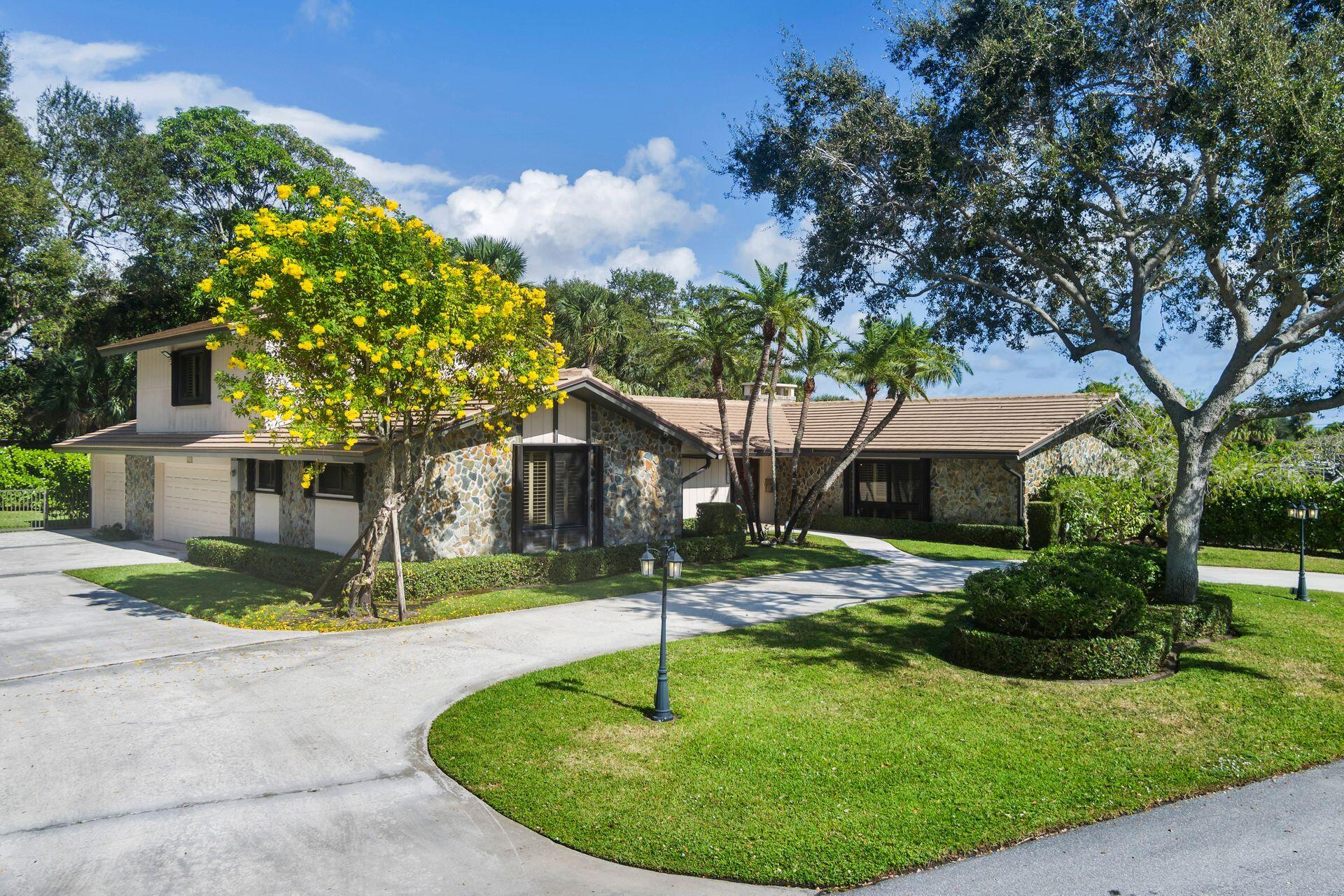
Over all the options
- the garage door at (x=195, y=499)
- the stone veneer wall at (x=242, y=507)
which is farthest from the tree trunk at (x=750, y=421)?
the garage door at (x=195, y=499)

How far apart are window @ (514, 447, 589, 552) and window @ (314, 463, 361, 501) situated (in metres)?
3.14

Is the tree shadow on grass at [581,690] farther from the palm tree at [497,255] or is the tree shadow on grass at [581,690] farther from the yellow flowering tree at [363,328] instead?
the palm tree at [497,255]

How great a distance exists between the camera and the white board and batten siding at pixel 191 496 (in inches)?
848

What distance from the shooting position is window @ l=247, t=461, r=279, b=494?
19.2 metres

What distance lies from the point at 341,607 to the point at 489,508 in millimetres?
3860

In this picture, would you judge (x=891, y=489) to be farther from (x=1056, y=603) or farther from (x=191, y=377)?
(x=191, y=377)

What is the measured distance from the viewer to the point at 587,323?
39.8 m

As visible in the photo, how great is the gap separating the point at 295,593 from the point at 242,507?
19.6 ft

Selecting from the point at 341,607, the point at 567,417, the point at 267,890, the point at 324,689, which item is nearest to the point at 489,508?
the point at 567,417

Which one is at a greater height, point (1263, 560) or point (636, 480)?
point (636, 480)

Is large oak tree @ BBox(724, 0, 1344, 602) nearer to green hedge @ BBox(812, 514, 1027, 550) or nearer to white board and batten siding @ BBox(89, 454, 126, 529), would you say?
green hedge @ BBox(812, 514, 1027, 550)

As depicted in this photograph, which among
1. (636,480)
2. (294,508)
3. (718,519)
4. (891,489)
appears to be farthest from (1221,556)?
(294,508)

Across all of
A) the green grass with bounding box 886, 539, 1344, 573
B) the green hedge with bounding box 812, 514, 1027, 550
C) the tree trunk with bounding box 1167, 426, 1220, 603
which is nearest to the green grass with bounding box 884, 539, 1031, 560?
the green grass with bounding box 886, 539, 1344, 573

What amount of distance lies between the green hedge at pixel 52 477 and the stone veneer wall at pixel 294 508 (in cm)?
1556
